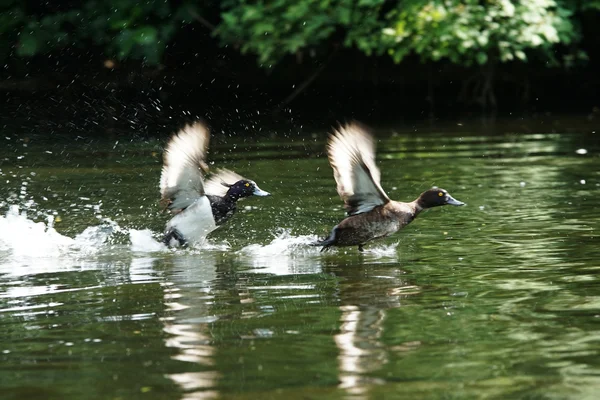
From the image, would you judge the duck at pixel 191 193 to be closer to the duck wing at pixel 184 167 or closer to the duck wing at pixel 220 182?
the duck wing at pixel 184 167

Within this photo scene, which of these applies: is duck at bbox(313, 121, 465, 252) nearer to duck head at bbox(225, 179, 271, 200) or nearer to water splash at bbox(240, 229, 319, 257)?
water splash at bbox(240, 229, 319, 257)

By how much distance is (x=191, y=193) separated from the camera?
959cm

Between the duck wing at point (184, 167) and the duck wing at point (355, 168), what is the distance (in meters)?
1.30

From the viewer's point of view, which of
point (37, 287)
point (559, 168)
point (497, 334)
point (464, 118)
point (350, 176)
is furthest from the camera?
point (464, 118)

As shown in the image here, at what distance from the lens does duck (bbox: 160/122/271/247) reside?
9.28 m

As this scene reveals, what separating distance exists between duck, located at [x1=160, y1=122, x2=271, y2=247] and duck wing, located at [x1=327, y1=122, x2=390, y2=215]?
1.21 metres

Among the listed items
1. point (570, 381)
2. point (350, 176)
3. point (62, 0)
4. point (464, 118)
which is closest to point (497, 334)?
point (570, 381)

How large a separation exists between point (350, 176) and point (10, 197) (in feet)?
17.1

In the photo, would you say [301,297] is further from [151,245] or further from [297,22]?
[297,22]

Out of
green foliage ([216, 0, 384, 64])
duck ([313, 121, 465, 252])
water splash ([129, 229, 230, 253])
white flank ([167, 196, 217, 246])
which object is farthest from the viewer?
green foliage ([216, 0, 384, 64])

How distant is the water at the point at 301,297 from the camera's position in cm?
486

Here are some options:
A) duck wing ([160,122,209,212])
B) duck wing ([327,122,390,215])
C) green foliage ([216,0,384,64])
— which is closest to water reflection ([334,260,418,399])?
duck wing ([327,122,390,215])

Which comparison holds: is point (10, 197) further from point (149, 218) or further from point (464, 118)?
point (464, 118)

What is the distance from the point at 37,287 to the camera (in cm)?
725
